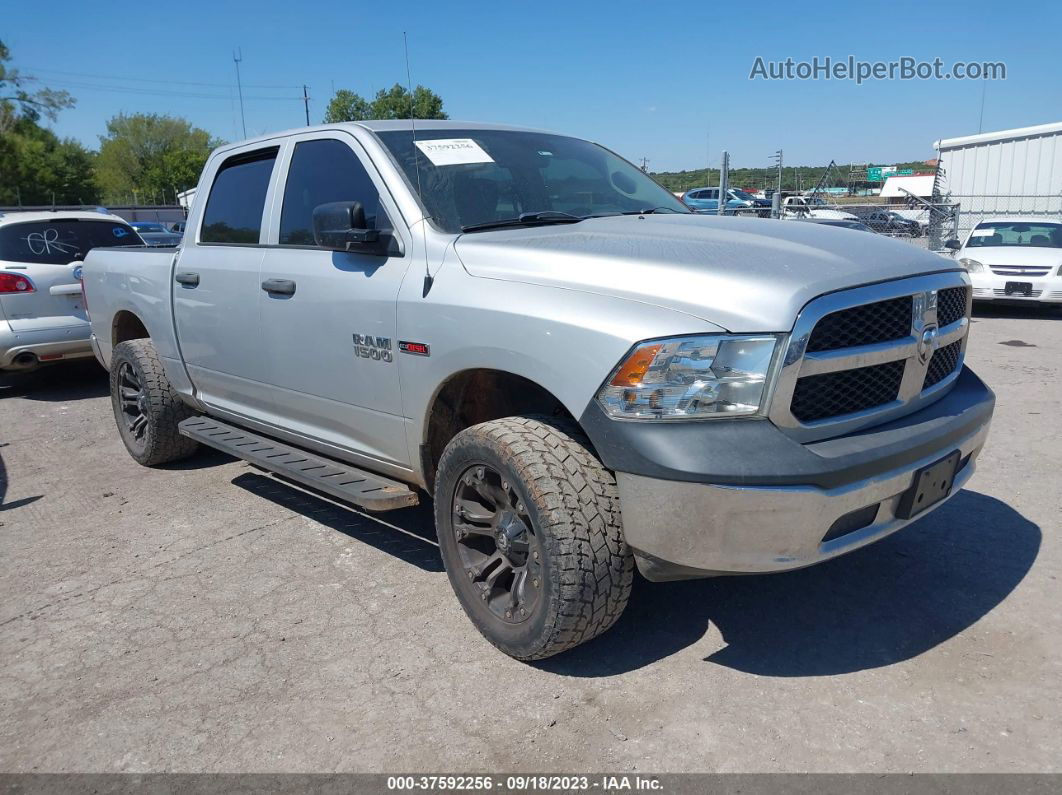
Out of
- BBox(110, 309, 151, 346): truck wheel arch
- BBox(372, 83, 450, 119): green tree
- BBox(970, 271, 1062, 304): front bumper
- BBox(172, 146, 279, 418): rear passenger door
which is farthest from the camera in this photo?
BBox(372, 83, 450, 119): green tree

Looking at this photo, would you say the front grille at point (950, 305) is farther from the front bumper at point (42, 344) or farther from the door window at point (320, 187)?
the front bumper at point (42, 344)

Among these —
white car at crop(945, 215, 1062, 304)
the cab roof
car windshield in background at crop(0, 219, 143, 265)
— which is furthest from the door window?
white car at crop(945, 215, 1062, 304)

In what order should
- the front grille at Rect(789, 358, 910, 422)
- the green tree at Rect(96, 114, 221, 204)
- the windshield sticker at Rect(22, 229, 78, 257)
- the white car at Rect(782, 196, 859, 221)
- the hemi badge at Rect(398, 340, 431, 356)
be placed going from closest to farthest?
the front grille at Rect(789, 358, 910, 422)
the hemi badge at Rect(398, 340, 431, 356)
the windshield sticker at Rect(22, 229, 78, 257)
the white car at Rect(782, 196, 859, 221)
the green tree at Rect(96, 114, 221, 204)

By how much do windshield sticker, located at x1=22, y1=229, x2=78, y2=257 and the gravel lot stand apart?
4.31 meters

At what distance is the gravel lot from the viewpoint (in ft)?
8.63

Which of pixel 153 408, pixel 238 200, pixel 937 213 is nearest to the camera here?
pixel 238 200

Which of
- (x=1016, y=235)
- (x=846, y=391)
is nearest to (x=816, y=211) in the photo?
(x=1016, y=235)

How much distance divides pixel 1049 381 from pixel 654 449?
656cm

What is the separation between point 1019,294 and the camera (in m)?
11.8

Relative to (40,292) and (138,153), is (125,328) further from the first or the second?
(138,153)

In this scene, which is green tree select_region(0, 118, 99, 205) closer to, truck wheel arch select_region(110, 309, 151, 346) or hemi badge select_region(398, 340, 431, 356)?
truck wheel arch select_region(110, 309, 151, 346)

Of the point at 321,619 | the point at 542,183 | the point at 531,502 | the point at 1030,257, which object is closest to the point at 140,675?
the point at 321,619

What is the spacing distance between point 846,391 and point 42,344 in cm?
753

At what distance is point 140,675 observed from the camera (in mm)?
3143
